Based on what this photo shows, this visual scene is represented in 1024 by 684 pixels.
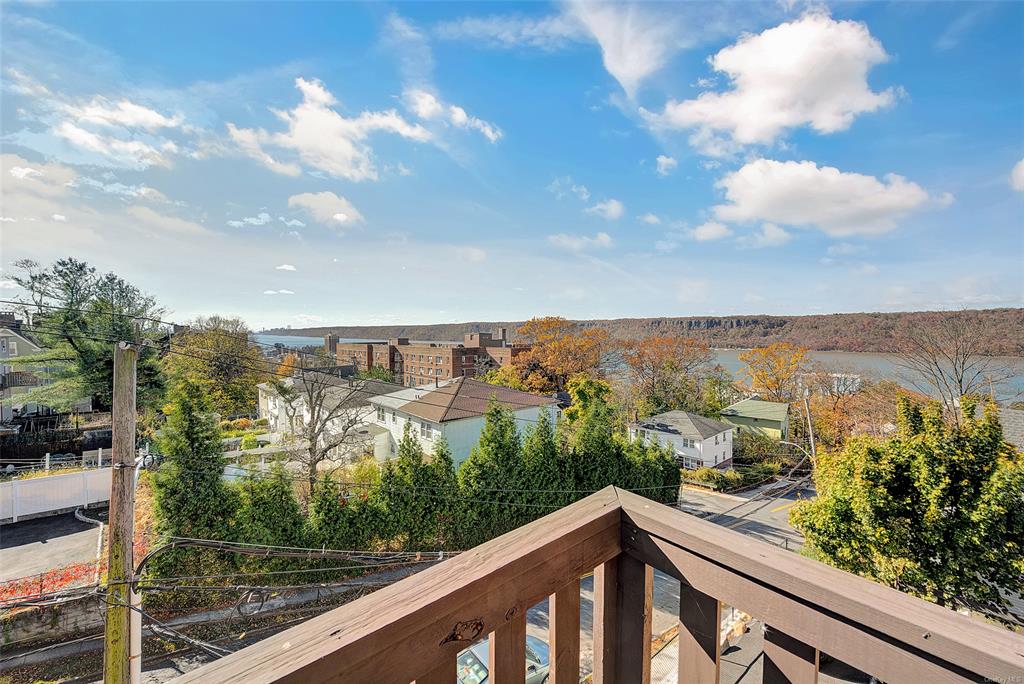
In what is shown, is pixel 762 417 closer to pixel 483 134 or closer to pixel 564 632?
pixel 483 134

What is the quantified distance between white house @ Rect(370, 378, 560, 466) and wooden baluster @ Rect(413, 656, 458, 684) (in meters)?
8.93

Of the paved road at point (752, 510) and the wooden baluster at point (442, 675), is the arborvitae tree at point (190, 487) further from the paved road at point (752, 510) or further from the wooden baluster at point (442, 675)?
the paved road at point (752, 510)

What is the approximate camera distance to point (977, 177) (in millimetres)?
9242

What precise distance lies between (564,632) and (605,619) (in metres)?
0.09

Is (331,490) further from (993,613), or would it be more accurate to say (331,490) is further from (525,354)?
(525,354)

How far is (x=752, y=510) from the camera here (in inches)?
465

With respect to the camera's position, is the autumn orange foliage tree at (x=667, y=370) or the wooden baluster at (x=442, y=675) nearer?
the wooden baluster at (x=442, y=675)

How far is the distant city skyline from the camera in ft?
15.1

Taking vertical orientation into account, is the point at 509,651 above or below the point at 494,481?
above

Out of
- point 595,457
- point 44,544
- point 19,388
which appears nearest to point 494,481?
point 595,457

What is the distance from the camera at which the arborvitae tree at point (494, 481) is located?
8.23 meters

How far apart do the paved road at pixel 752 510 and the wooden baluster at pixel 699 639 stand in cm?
1089

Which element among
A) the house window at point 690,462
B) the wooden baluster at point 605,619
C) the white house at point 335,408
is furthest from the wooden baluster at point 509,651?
the house window at point 690,462

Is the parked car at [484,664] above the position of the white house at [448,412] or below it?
below
